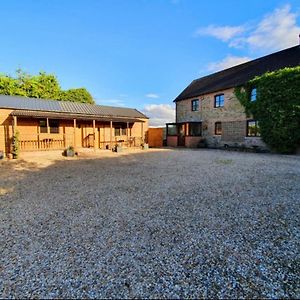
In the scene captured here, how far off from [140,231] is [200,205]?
64.2 inches

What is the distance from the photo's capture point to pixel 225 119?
1714 cm

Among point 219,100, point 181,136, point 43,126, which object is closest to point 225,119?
point 219,100

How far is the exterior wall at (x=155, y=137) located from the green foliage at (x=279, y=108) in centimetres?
983

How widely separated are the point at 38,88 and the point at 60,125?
18.3 meters

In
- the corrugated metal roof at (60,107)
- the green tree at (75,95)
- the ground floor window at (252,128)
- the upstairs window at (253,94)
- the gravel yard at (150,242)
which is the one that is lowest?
the gravel yard at (150,242)

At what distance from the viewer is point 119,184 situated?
582 centimetres

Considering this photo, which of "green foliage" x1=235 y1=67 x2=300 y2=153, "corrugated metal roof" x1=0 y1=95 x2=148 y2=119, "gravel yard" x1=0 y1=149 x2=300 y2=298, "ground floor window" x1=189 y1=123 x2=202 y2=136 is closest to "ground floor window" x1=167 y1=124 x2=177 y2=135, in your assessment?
"ground floor window" x1=189 y1=123 x2=202 y2=136

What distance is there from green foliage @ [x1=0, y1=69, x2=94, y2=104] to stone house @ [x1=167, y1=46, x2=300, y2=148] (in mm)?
19204

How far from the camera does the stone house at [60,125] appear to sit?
13672 millimetres

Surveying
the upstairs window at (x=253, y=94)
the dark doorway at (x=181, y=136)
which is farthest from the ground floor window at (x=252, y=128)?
Result: the dark doorway at (x=181, y=136)

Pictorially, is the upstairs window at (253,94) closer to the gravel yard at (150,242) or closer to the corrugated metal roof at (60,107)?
the corrugated metal roof at (60,107)

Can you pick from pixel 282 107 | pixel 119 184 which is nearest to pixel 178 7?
pixel 282 107

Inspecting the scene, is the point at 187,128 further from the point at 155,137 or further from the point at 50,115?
the point at 50,115

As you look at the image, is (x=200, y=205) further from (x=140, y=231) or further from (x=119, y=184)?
(x=119, y=184)
